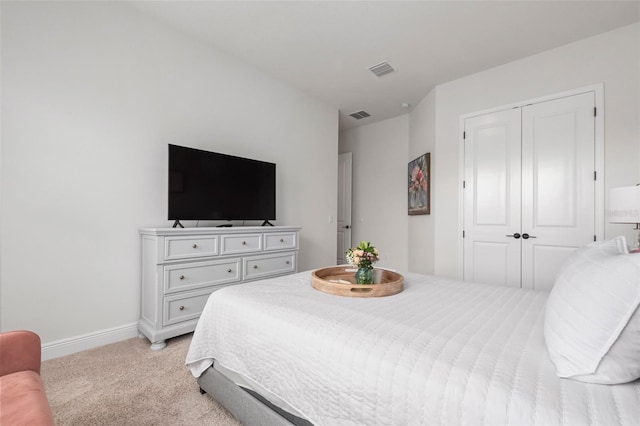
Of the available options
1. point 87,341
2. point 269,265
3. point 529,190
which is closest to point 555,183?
point 529,190

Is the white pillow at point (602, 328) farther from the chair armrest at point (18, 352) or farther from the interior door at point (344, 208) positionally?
the interior door at point (344, 208)

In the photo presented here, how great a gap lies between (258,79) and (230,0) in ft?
3.64

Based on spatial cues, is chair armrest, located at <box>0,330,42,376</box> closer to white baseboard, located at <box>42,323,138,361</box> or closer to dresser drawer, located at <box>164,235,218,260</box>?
dresser drawer, located at <box>164,235,218,260</box>

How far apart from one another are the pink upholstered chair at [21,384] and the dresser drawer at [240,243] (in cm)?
147

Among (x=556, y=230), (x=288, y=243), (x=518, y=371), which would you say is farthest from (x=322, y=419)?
(x=556, y=230)

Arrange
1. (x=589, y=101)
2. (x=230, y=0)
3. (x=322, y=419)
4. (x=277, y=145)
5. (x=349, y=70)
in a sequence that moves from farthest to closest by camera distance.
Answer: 1. (x=277, y=145)
2. (x=349, y=70)
3. (x=589, y=101)
4. (x=230, y=0)
5. (x=322, y=419)

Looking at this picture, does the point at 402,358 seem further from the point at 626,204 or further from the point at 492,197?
the point at 492,197

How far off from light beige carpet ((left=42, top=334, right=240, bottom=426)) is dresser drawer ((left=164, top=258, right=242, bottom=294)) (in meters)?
0.49

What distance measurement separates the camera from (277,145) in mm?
3697

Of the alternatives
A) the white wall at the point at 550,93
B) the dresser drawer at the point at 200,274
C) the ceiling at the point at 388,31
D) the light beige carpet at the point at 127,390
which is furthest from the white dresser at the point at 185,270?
the white wall at the point at 550,93

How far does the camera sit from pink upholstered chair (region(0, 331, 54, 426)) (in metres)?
0.81

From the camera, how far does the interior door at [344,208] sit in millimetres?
5500

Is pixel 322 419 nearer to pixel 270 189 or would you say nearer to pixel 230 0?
pixel 270 189

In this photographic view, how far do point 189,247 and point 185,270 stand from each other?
19 centimetres
